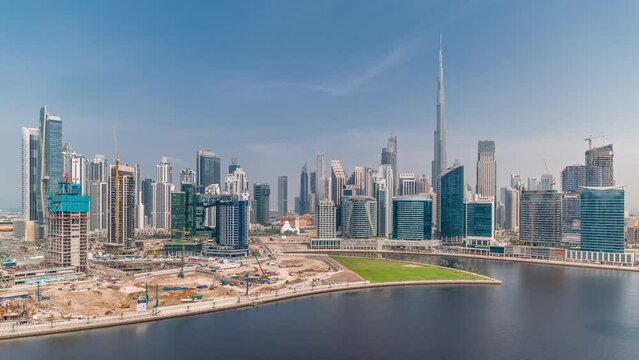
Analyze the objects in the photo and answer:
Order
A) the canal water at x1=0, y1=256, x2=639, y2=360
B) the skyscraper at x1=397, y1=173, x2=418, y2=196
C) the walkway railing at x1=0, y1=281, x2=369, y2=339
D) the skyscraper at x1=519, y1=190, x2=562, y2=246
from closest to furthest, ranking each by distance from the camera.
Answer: the canal water at x1=0, y1=256, x2=639, y2=360
the walkway railing at x1=0, y1=281, x2=369, y2=339
the skyscraper at x1=519, y1=190, x2=562, y2=246
the skyscraper at x1=397, y1=173, x2=418, y2=196

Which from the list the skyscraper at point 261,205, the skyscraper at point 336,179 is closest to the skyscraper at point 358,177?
the skyscraper at point 336,179

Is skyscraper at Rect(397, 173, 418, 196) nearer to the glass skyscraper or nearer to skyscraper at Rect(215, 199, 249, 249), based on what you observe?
the glass skyscraper

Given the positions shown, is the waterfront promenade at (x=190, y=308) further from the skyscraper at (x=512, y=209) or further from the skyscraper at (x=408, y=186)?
the skyscraper at (x=408, y=186)

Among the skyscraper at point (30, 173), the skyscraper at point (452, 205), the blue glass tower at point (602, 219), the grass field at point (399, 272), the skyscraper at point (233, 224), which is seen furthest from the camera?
the skyscraper at point (30, 173)

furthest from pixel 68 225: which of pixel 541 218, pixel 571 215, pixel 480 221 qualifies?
pixel 571 215

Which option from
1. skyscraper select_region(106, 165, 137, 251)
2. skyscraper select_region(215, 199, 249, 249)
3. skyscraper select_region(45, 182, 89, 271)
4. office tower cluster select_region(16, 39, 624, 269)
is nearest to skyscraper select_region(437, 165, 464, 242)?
office tower cluster select_region(16, 39, 624, 269)

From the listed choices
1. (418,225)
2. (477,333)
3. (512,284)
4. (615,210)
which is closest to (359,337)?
(477,333)

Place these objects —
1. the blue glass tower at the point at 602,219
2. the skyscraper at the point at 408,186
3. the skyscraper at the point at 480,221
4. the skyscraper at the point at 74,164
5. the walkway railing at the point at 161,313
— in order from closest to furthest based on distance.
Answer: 1. the walkway railing at the point at 161,313
2. the blue glass tower at the point at 602,219
3. the skyscraper at the point at 480,221
4. the skyscraper at the point at 74,164
5. the skyscraper at the point at 408,186

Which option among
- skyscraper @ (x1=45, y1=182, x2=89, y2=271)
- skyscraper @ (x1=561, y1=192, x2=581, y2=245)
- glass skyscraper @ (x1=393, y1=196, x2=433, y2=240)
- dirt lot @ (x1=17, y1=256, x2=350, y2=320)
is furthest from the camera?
skyscraper @ (x1=561, y1=192, x2=581, y2=245)
